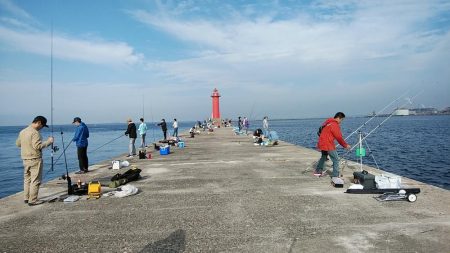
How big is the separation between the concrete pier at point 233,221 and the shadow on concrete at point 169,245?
14mm

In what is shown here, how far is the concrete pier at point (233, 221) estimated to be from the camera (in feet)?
15.6

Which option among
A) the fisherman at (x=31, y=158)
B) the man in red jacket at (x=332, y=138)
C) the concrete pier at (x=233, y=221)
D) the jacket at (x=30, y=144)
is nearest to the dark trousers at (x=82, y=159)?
the concrete pier at (x=233, y=221)

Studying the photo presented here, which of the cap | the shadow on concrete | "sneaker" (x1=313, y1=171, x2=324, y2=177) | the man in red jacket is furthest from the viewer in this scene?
"sneaker" (x1=313, y1=171, x2=324, y2=177)

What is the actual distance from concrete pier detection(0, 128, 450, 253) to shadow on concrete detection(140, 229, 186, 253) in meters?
0.01

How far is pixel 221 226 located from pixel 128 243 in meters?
1.46

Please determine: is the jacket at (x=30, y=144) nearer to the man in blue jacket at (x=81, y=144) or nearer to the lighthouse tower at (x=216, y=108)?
the man in blue jacket at (x=81, y=144)

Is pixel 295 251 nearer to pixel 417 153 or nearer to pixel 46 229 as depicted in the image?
pixel 46 229

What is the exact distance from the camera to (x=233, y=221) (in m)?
5.77

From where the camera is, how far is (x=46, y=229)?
5.64 metres

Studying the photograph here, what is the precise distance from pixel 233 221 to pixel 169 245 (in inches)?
53.2

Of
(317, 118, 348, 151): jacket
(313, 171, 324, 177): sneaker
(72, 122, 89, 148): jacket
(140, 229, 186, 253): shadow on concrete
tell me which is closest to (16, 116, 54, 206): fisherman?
(140, 229, 186, 253): shadow on concrete

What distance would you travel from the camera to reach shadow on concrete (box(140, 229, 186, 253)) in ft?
15.1

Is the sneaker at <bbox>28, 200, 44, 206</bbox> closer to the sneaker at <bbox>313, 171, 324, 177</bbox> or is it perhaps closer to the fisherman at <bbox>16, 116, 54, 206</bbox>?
the fisherman at <bbox>16, 116, 54, 206</bbox>

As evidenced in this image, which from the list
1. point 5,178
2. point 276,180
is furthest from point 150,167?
point 5,178
